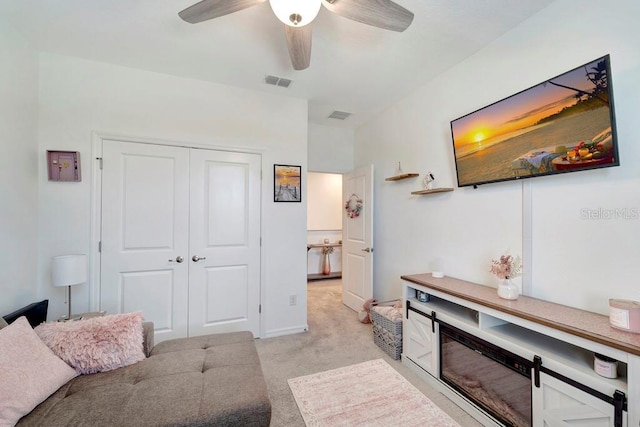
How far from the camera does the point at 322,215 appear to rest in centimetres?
624

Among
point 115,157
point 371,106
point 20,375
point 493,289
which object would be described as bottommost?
point 20,375

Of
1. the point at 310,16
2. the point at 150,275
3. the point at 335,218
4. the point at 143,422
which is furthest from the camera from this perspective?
the point at 335,218

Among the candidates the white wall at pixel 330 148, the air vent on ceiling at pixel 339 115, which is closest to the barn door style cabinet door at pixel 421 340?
the white wall at pixel 330 148

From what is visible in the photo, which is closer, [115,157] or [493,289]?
[493,289]

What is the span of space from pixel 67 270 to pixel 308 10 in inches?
99.2

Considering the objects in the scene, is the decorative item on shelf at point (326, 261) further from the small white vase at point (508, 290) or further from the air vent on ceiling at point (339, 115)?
the small white vase at point (508, 290)

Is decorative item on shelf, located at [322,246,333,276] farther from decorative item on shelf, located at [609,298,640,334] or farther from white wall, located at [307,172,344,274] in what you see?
decorative item on shelf, located at [609,298,640,334]

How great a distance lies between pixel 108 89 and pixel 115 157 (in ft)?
2.13

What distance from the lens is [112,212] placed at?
2543mm

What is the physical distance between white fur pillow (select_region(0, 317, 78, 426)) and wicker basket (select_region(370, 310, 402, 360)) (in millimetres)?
2365

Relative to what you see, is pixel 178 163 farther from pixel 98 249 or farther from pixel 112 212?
pixel 98 249

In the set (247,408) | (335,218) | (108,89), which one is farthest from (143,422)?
(335,218)

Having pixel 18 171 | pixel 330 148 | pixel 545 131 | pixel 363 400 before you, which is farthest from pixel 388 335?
pixel 18 171

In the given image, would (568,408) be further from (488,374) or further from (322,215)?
(322,215)
